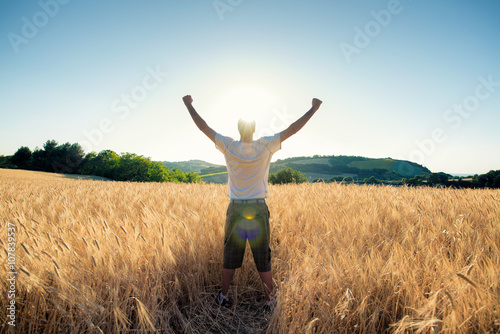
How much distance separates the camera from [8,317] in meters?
1.59

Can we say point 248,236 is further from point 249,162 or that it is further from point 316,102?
point 316,102

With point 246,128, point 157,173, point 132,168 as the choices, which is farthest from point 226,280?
point 132,168

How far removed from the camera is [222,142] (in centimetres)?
248

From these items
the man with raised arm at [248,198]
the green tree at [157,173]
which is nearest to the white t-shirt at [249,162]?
the man with raised arm at [248,198]

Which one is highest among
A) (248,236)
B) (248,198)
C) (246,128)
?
(246,128)

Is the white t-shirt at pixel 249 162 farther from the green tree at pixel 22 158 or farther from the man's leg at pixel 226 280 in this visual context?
the green tree at pixel 22 158

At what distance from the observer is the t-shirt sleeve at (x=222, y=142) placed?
247cm

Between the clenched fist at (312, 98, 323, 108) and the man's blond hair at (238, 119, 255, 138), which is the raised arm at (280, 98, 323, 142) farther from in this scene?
the man's blond hair at (238, 119, 255, 138)

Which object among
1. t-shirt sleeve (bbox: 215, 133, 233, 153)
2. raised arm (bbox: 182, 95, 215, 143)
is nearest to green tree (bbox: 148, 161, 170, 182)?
raised arm (bbox: 182, 95, 215, 143)

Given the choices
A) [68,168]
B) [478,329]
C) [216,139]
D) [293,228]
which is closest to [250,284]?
[293,228]

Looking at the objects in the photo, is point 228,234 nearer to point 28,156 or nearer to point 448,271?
point 448,271

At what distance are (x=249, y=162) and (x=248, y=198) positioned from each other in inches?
14.7

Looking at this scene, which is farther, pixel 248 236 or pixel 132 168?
pixel 132 168

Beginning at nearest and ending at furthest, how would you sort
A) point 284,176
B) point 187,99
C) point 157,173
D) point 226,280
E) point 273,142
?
point 226,280 < point 273,142 < point 187,99 < point 284,176 < point 157,173
